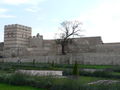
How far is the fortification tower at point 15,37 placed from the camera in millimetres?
88375

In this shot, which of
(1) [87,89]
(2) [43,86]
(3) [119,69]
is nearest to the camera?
(1) [87,89]

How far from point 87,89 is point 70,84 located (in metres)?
0.89

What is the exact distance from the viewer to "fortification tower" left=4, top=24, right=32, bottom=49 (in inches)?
3479

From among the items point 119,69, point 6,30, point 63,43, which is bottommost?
point 119,69

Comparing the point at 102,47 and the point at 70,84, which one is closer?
the point at 70,84

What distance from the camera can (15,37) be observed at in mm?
89312

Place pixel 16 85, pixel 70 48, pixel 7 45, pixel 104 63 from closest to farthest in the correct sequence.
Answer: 1. pixel 16 85
2. pixel 104 63
3. pixel 70 48
4. pixel 7 45

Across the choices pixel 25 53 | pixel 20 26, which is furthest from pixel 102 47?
pixel 20 26

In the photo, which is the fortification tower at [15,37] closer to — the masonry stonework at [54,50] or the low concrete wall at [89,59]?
the masonry stonework at [54,50]

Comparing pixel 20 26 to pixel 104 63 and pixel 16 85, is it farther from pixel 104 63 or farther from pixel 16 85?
pixel 16 85

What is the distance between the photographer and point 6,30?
94.7 meters

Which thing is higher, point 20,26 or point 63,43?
point 20,26

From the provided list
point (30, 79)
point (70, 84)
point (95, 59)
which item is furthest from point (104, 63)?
point (70, 84)

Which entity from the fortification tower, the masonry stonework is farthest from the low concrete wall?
the fortification tower
